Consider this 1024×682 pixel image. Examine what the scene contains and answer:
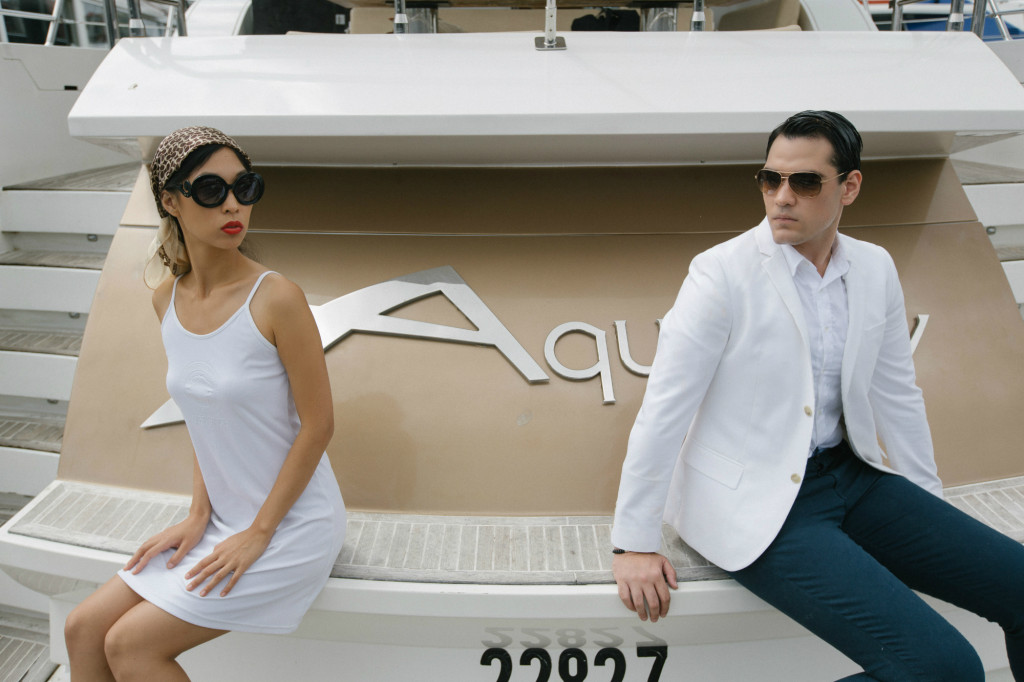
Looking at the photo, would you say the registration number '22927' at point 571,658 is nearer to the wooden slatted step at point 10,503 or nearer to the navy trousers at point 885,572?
the navy trousers at point 885,572

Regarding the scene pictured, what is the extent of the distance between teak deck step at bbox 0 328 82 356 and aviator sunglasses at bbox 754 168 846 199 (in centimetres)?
251

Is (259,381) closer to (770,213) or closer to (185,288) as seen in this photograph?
(185,288)

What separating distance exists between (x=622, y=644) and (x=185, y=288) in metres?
1.12

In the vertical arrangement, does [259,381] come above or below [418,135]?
below

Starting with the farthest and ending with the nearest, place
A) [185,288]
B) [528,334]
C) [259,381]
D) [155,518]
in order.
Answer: [528,334]
[155,518]
[185,288]
[259,381]

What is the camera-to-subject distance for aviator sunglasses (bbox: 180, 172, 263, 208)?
140cm

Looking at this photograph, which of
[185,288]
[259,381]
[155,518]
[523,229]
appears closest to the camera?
[259,381]

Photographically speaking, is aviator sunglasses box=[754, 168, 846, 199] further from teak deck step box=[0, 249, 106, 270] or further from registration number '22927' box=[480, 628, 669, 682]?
teak deck step box=[0, 249, 106, 270]

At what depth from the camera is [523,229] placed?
2.01m

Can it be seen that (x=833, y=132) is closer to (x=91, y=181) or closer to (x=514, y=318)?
(x=514, y=318)

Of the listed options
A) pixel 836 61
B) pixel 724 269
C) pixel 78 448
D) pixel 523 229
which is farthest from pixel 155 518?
pixel 836 61

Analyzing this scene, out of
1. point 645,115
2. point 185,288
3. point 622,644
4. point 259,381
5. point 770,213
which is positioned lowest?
point 622,644

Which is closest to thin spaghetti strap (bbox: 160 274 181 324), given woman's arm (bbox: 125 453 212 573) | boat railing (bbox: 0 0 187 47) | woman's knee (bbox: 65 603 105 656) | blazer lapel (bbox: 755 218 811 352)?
woman's arm (bbox: 125 453 212 573)

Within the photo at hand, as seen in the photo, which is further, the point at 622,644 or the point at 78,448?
the point at 78,448
